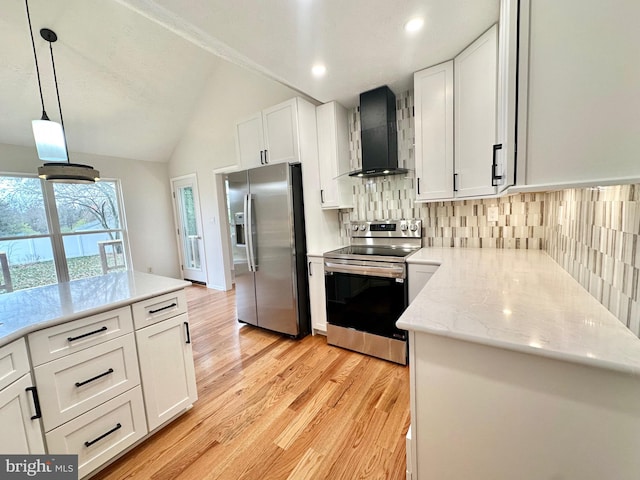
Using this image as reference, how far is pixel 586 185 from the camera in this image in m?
0.65

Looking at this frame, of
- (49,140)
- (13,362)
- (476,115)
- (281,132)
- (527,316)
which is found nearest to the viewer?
(527,316)

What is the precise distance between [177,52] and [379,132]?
307cm

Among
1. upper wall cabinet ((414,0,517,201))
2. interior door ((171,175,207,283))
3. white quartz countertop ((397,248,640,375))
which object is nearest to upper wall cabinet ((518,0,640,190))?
white quartz countertop ((397,248,640,375))

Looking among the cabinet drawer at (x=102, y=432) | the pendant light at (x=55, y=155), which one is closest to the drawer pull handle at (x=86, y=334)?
the cabinet drawer at (x=102, y=432)

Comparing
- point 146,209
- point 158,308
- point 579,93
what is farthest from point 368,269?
point 146,209

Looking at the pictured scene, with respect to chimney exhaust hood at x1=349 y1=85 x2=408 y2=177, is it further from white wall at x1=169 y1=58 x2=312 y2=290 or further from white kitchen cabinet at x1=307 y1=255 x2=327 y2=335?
white wall at x1=169 y1=58 x2=312 y2=290

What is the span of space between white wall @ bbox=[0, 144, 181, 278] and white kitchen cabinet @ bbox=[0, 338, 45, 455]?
166 inches

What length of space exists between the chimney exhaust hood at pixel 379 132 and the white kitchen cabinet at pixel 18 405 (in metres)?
2.37

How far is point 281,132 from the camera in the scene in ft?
Result: 8.40

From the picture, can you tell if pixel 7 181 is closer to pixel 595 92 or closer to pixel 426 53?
pixel 426 53

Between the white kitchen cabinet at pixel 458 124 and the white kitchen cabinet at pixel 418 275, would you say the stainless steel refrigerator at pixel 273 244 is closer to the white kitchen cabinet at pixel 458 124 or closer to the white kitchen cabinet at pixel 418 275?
the white kitchen cabinet at pixel 418 275

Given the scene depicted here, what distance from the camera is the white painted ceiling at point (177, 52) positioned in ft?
4.66

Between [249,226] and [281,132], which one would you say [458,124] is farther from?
[249,226]

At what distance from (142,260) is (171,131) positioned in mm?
2479
